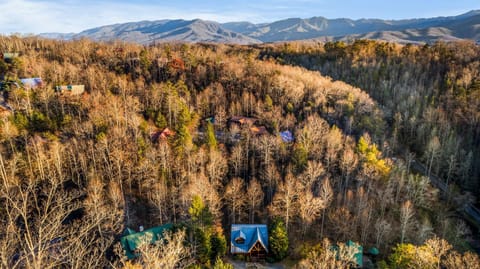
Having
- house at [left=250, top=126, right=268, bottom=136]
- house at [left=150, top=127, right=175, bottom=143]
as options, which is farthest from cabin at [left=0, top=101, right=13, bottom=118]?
house at [left=250, top=126, right=268, bottom=136]

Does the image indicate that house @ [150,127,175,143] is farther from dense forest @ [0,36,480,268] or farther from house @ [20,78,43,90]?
house @ [20,78,43,90]

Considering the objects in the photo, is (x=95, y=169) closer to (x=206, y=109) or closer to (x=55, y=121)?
(x=55, y=121)

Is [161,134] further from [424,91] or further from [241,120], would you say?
[424,91]

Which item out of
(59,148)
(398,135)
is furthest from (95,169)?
(398,135)

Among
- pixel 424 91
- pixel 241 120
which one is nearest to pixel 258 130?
pixel 241 120

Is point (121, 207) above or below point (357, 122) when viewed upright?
below

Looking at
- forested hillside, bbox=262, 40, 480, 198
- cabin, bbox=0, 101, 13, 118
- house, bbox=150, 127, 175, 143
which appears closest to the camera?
cabin, bbox=0, 101, 13, 118
